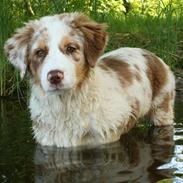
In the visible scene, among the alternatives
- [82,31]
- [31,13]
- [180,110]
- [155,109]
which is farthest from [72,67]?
[31,13]

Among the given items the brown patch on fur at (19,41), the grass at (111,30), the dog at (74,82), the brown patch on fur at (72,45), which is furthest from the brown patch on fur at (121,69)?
the grass at (111,30)

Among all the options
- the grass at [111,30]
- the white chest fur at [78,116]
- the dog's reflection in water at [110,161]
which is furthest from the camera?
the grass at [111,30]

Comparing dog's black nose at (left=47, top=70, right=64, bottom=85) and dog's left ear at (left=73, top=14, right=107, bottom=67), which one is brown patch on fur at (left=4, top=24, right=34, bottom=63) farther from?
dog's black nose at (left=47, top=70, right=64, bottom=85)

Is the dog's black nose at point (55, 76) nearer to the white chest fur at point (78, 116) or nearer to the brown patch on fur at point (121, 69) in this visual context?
the white chest fur at point (78, 116)

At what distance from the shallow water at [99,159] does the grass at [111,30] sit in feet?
7.17

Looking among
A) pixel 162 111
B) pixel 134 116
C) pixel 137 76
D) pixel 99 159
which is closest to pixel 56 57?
pixel 99 159

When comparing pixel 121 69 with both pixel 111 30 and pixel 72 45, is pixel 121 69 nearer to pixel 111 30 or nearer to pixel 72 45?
pixel 72 45

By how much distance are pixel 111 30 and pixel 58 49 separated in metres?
6.26

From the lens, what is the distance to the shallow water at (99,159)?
5.91 meters

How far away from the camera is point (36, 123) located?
7.26 metres

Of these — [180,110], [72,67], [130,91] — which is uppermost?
[72,67]

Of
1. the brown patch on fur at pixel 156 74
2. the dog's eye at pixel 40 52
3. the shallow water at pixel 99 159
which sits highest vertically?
the dog's eye at pixel 40 52

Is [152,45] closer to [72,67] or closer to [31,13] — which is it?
[31,13]

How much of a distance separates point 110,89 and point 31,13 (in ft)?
14.0
